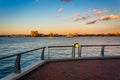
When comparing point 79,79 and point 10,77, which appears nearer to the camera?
point 10,77

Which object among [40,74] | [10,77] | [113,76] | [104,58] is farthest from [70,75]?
[104,58]

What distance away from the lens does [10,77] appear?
23.9 feet

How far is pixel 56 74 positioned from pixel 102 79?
6.99 feet

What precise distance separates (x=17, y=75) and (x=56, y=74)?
196 cm

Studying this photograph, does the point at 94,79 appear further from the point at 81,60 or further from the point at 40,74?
the point at 81,60

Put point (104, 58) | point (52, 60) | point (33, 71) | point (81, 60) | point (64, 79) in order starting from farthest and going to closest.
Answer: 1. point (104, 58)
2. point (81, 60)
3. point (52, 60)
4. point (33, 71)
5. point (64, 79)

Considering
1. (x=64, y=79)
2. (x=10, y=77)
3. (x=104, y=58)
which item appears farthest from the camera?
(x=104, y=58)

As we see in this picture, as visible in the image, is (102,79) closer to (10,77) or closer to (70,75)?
(70,75)

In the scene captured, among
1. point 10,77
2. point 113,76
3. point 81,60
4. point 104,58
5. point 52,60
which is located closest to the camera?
point 10,77

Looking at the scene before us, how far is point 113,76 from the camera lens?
8625mm

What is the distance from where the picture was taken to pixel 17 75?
7.69 meters

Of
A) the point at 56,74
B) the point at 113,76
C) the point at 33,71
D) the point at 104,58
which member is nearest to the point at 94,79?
the point at 113,76

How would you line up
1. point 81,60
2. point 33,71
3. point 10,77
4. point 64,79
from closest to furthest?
point 10,77 < point 64,79 < point 33,71 < point 81,60

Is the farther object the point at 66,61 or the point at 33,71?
the point at 66,61
